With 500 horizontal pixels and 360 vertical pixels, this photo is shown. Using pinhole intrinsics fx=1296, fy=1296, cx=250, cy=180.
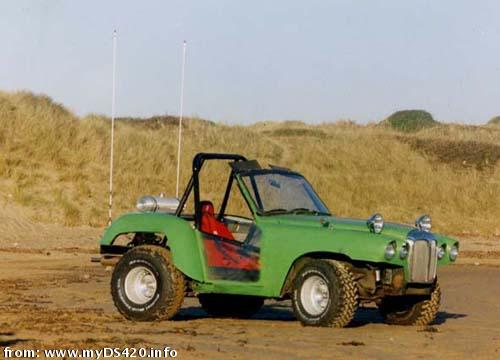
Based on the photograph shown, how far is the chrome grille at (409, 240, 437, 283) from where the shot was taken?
47.7 ft

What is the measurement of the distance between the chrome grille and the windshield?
142 cm

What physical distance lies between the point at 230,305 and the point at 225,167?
993 inches

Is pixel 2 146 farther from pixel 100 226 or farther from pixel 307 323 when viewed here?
pixel 307 323

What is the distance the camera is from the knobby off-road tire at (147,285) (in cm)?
1480

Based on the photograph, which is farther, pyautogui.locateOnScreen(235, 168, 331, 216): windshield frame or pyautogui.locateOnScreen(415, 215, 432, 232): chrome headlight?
pyautogui.locateOnScreen(415, 215, 432, 232): chrome headlight

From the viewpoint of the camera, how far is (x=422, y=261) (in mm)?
14734

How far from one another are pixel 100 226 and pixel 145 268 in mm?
18557

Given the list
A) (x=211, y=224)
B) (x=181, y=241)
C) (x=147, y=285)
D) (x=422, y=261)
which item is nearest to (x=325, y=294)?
(x=422, y=261)

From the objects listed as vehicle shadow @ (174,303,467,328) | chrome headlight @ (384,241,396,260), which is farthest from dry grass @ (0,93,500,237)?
chrome headlight @ (384,241,396,260)

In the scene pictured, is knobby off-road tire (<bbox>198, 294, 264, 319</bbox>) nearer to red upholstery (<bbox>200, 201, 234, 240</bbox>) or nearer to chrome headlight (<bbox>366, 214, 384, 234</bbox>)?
red upholstery (<bbox>200, 201, 234, 240</bbox>)

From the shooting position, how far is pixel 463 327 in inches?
601

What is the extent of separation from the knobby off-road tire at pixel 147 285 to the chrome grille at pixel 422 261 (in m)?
2.64

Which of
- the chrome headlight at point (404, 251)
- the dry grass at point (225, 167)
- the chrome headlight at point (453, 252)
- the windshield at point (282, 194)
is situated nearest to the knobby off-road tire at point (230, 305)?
the windshield at point (282, 194)

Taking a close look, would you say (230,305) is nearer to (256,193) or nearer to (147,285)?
(147,285)
